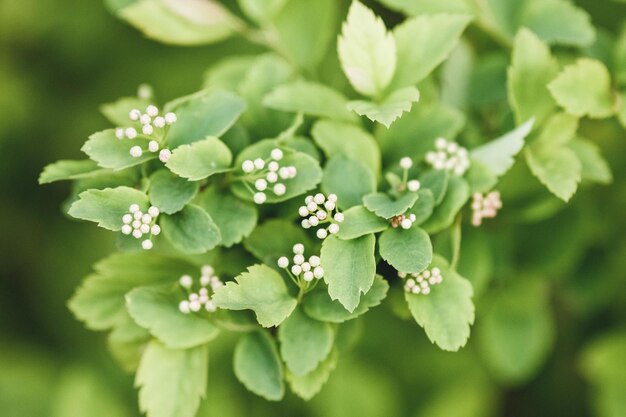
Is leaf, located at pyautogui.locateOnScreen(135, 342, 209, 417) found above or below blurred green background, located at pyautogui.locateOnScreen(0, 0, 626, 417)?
above

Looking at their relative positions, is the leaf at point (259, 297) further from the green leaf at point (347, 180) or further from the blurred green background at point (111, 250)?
the blurred green background at point (111, 250)

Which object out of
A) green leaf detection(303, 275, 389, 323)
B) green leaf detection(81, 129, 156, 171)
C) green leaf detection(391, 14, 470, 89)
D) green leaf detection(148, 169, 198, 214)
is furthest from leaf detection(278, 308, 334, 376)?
green leaf detection(391, 14, 470, 89)

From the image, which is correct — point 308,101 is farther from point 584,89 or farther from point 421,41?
point 584,89

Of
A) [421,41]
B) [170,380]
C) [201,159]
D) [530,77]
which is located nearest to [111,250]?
[170,380]

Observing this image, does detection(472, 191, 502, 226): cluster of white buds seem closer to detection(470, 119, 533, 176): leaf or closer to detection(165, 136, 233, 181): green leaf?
detection(470, 119, 533, 176): leaf

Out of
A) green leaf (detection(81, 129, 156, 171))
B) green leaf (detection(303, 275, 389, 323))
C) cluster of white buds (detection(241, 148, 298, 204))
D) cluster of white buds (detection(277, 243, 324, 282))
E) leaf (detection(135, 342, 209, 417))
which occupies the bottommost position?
leaf (detection(135, 342, 209, 417))

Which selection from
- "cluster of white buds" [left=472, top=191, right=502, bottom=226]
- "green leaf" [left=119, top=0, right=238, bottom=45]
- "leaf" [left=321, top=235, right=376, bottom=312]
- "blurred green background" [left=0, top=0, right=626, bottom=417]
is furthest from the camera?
"blurred green background" [left=0, top=0, right=626, bottom=417]

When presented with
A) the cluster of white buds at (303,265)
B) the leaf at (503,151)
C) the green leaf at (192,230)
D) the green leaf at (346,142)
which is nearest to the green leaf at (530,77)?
the leaf at (503,151)

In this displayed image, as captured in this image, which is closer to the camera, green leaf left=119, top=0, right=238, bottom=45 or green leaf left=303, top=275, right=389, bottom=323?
green leaf left=303, top=275, right=389, bottom=323
